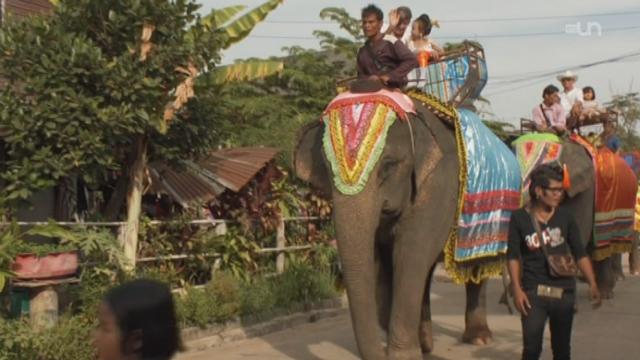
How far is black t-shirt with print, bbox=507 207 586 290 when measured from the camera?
20.5 ft

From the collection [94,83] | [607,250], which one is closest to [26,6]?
[94,83]

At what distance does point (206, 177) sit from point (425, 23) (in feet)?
12.0

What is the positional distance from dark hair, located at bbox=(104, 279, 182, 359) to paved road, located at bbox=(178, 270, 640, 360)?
624 cm

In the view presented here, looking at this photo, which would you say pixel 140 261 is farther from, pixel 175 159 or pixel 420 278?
pixel 420 278

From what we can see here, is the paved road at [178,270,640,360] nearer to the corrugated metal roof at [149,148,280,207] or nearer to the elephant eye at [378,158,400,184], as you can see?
the corrugated metal roof at [149,148,280,207]

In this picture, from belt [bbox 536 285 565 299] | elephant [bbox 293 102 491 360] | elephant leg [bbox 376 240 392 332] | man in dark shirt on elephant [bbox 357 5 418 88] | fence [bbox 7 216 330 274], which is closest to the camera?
belt [bbox 536 285 565 299]

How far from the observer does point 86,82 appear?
926cm

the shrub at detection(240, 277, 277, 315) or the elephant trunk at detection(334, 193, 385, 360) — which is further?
the shrub at detection(240, 277, 277, 315)

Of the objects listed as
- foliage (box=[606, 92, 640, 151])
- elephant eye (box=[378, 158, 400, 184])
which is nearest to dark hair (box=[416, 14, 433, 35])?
elephant eye (box=[378, 158, 400, 184])

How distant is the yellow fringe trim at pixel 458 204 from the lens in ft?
27.0

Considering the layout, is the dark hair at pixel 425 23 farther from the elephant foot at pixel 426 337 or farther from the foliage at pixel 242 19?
the elephant foot at pixel 426 337

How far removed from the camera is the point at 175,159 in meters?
10.6

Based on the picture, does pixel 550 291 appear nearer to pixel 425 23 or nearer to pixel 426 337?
pixel 426 337

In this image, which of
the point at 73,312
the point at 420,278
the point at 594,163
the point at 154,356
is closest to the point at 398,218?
the point at 420,278
